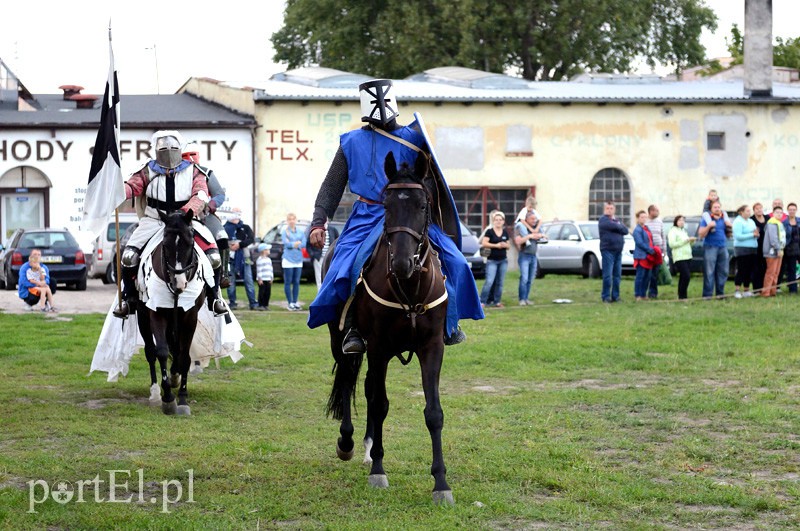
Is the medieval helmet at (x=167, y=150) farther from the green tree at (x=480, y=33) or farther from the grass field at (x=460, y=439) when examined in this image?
the green tree at (x=480, y=33)

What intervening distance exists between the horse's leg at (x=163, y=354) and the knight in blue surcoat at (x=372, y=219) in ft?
9.92

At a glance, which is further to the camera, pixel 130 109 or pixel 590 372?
pixel 130 109

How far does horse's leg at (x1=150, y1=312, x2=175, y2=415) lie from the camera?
439 inches

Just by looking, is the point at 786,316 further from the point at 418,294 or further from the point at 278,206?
the point at 278,206


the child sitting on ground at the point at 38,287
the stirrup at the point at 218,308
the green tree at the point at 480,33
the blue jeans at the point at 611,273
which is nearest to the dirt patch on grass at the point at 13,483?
the stirrup at the point at 218,308

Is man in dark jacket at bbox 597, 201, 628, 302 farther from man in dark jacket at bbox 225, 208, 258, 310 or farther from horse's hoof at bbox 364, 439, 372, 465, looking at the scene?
horse's hoof at bbox 364, 439, 372, 465

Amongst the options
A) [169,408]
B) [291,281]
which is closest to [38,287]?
[291,281]

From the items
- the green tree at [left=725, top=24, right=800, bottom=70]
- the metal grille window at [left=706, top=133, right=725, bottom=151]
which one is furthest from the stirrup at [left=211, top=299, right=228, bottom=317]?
the green tree at [left=725, top=24, right=800, bottom=70]

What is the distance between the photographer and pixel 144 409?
1144 centimetres

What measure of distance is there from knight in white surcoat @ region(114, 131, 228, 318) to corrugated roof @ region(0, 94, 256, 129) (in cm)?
2782

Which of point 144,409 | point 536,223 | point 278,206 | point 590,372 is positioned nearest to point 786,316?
point 536,223

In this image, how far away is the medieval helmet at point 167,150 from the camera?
11.6 meters

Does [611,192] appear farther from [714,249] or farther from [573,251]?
[714,249]

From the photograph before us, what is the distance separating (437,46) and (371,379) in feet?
161
